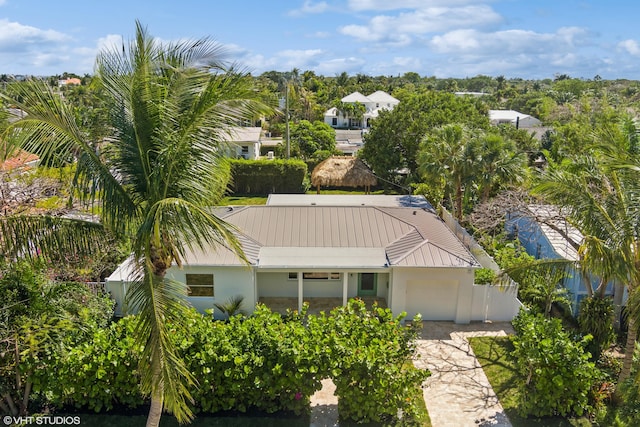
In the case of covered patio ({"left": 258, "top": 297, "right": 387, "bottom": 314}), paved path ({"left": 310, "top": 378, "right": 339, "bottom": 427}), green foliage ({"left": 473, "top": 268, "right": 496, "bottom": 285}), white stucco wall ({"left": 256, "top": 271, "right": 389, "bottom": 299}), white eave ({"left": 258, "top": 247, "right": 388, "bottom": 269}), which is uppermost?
white eave ({"left": 258, "top": 247, "right": 388, "bottom": 269})

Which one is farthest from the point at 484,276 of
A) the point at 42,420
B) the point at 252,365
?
the point at 42,420

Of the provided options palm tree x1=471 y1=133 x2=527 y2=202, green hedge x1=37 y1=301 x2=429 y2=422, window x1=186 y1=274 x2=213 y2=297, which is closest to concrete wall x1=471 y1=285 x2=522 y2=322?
green hedge x1=37 y1=301 x2=429 y2=422

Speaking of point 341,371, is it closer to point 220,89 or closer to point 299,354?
point 299,354

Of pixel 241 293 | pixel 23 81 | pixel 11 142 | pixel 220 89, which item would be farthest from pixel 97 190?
pixel 241 293

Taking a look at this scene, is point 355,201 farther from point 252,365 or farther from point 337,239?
point 252,365

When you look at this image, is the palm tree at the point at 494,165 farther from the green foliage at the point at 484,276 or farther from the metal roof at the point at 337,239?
the green foliage at the point at 484,276

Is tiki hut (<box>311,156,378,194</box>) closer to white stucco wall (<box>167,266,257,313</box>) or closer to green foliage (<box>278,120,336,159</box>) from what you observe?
green foliage (<box>278,120,336,159</box>)
